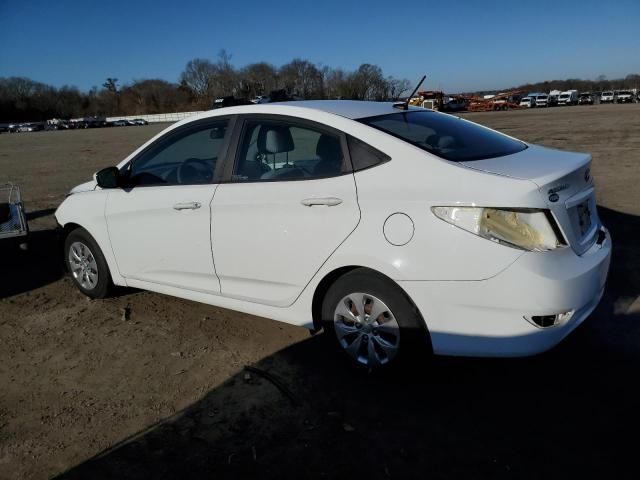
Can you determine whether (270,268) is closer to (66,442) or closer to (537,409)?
(66,442)

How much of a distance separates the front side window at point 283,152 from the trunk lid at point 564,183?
0.91 m

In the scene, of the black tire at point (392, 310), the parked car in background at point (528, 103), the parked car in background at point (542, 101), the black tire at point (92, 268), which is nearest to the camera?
the black tire at point (392, 310)

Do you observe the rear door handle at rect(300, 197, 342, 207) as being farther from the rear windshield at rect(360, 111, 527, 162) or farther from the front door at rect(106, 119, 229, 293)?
the front door at rect(106, 119, 229, 293)

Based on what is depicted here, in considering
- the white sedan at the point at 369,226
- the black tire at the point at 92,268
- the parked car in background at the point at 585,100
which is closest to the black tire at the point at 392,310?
the white sedan at the point at 369,226

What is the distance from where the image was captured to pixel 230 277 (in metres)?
3.80

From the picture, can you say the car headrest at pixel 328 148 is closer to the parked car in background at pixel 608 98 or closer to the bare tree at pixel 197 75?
the parked car in background at pixel 608 98

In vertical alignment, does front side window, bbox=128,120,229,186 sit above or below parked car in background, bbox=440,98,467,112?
below

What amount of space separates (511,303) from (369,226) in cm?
88

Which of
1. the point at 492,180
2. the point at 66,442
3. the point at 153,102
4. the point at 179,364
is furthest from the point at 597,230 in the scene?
the point at 153,102

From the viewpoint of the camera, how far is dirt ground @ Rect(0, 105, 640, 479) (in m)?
2.66

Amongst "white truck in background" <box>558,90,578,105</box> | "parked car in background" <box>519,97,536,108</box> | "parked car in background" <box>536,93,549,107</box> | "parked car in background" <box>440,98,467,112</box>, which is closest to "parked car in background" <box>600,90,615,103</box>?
"white truck in background" <box>558,90,578,105</box>

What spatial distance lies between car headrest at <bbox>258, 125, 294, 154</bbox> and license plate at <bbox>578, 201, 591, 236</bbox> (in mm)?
1923

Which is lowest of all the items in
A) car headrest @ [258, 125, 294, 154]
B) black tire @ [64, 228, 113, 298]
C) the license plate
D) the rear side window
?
black tire @ [64, 228, 113, 298]

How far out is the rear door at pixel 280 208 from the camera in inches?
127
